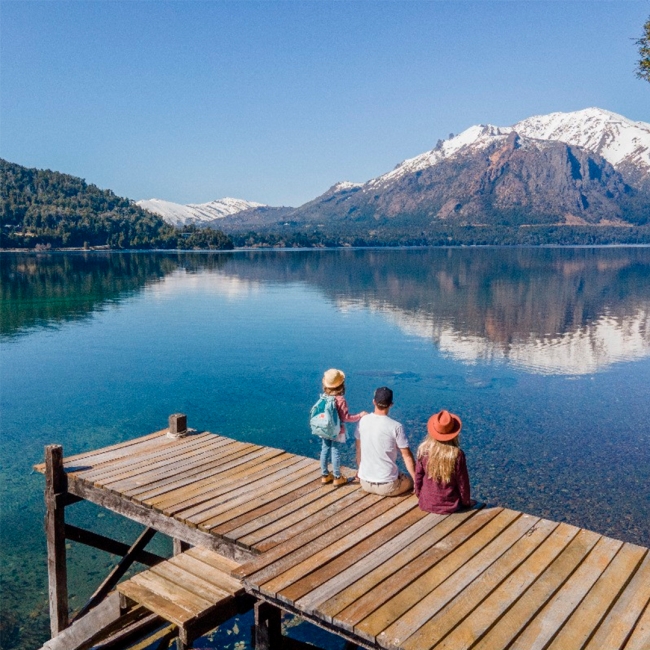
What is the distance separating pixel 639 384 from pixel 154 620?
29617mm

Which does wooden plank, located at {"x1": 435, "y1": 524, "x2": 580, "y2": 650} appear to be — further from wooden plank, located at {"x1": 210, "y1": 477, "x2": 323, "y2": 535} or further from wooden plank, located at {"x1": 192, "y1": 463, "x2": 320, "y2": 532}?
wooden plank, located at {"x1": 192, "y1": 463, "x2": 320, "y2": 532}

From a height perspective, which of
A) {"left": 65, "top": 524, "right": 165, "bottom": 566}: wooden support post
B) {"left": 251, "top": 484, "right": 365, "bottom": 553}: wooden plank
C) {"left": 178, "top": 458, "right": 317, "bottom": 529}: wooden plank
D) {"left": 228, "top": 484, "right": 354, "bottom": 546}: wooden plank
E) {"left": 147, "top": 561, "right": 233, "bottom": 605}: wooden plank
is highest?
{"left": 251, "top": 484, "right": 365, "bottom": 553}: wooden plank

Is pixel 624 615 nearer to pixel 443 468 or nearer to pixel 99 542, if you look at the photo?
pixel 443 468

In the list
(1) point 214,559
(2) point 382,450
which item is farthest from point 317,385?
(1) point 214,559

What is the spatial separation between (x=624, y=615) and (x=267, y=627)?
4.34m

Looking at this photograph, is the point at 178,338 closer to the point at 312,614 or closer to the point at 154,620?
the point at 154,620

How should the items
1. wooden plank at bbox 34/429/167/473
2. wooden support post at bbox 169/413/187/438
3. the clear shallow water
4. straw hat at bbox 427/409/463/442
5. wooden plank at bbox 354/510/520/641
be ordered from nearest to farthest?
wooden plank at bbox 354/510/520/641 → straw hat at bbox 427/409/463/442 → wooden plank at bbox 34/429/167/473 → wooden support post at bbox 169/413/187/438 → the clear shallow water

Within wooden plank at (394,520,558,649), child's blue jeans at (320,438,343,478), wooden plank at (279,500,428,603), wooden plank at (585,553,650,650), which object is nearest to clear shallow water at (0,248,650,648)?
child's blue jeans at (320,438,343,478)

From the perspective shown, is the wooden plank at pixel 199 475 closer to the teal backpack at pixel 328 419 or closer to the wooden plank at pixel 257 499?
the wooden plank at pixel 257 499

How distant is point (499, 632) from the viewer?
21.5 ft

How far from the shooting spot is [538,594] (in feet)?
23.8

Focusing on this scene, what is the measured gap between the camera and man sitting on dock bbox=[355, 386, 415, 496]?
32.2 feet

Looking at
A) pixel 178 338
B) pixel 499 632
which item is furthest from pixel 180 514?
pixel 178 338

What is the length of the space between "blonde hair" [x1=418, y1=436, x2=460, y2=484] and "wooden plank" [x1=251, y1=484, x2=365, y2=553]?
158 cm
